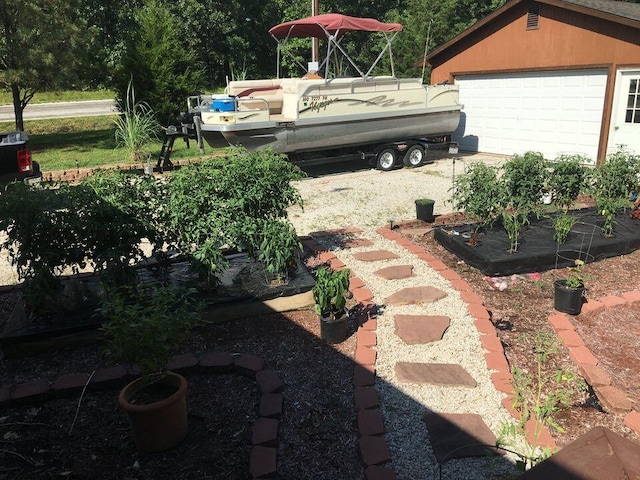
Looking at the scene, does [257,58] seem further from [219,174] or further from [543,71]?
[219,174]

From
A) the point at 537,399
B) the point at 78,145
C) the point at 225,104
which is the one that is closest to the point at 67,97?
the point at 78,145

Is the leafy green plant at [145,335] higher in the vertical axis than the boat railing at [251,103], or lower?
lower

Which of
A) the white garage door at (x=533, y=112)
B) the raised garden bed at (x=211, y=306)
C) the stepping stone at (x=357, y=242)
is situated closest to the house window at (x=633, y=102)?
the white garage door at (x=533, y=112)

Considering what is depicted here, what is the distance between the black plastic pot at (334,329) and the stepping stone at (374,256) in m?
1.80

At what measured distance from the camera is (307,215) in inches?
303

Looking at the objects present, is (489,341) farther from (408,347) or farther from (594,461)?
(594,461)

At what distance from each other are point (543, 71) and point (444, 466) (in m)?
10.6

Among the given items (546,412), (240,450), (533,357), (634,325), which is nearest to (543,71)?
(634,325)

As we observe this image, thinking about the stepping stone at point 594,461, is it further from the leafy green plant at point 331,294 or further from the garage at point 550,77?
the garage at point 550,77

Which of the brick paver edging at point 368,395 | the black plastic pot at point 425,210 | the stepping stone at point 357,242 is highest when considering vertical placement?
the black plastic pot at point 425,210

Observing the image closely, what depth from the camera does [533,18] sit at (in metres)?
11.1

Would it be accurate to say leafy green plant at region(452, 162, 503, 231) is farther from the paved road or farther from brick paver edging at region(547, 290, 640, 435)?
the paved road

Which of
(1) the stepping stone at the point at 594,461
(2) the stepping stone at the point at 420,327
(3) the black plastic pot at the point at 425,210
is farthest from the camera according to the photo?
(3) the black plastic pot at the point at 425,210

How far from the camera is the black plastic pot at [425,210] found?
6.88 meters
